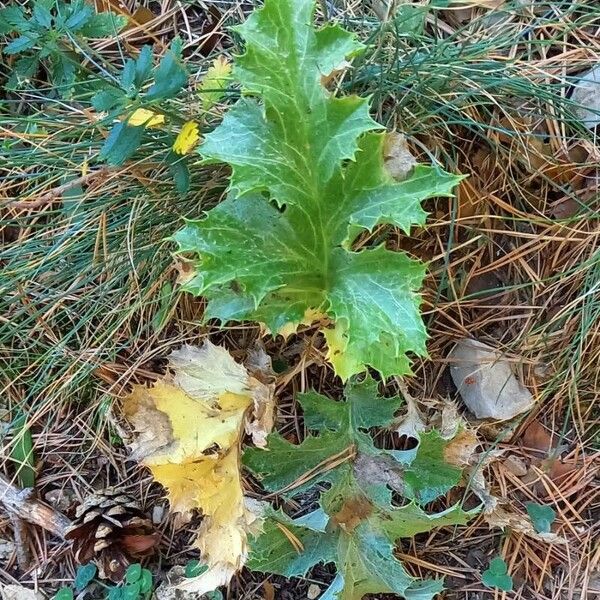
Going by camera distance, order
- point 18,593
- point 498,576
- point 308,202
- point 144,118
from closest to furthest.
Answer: point 308,202 < point 144,118 < point 498,576 < point 18,593

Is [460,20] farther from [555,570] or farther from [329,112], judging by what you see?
[555,570]

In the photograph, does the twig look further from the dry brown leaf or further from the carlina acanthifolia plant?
the dry brown leaf

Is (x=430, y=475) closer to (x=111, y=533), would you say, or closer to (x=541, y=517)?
(x=541, y=517)

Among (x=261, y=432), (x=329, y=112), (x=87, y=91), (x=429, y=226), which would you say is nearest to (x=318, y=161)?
(x=329, y=112)

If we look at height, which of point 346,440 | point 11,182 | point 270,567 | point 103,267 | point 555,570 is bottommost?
point 555,570

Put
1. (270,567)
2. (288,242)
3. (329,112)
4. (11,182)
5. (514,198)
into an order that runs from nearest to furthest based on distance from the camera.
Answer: (329,112), (288,242), (270,567), (514,198), (11,182)

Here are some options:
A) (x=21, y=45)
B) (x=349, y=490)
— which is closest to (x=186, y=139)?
(x=21, y=45)

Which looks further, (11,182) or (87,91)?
(11,182)

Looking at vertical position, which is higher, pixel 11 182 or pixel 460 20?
pixel 460 20
